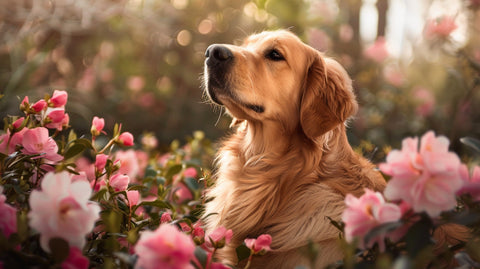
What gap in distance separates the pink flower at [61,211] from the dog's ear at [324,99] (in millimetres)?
1330

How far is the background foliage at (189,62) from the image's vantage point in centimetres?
543

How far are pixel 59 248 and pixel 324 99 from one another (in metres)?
1.60

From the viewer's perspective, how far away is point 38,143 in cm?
145

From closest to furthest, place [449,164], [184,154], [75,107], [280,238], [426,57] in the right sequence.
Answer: [449,164] < [280,238] < [184,154] < [75,107] < [426,57]

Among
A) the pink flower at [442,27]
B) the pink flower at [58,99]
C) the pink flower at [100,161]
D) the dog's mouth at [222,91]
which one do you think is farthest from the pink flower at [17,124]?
the pink flower at [442,27]

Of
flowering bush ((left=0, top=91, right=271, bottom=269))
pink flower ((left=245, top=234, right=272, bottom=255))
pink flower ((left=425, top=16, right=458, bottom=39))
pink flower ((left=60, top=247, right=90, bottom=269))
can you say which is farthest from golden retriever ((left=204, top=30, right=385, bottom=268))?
pink flower ((left=425, top=16, right=458, bottom=39))

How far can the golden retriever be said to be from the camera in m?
1.88

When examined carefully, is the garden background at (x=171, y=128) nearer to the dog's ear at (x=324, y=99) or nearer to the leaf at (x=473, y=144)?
the leaf at (x=473, y=144)

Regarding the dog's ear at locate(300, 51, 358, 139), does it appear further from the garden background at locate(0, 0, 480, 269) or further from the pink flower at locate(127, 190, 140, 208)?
the pink flower at locate(127, 190, 140, 208)

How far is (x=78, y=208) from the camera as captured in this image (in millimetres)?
998

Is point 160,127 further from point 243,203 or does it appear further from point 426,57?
point 426,57

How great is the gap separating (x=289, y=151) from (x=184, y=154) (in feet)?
3.84

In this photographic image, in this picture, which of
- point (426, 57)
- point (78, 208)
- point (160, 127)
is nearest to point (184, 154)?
point (78, 208)

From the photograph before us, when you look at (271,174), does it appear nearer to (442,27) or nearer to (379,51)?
(442,27)
